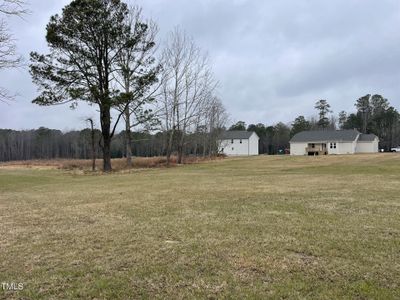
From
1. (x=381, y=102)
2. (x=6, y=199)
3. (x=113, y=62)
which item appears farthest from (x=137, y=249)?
(x=381, y=102)

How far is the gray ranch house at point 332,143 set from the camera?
65.1m

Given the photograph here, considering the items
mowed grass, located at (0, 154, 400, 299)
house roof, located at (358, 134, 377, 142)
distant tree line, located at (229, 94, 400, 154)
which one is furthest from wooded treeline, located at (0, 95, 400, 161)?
mowed grass, located at (0, 154, 400, 299)

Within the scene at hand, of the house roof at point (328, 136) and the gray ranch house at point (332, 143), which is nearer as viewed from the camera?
the gray ranch house at point (332, 143)

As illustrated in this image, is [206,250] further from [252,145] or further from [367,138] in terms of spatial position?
[252,145]

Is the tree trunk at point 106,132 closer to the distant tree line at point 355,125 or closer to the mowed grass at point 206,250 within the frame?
the mowed grass at point 206,250

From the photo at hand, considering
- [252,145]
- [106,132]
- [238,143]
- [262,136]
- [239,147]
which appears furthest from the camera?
[262,136]

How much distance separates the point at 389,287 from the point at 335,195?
8155mm

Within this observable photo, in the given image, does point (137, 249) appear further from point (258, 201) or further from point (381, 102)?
point (381, 102)

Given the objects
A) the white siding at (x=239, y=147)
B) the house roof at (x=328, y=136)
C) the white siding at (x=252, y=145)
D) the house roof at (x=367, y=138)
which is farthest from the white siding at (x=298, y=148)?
the white siding at (x=252, y=145)

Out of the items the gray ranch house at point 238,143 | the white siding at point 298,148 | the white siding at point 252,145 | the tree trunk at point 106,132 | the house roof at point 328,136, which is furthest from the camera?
the white siding at point 252,145

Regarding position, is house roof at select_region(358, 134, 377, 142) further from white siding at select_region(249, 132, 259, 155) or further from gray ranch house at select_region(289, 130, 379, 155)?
white siding at select_region(249, 132, 259, 155)

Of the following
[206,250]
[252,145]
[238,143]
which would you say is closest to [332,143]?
[252,145]

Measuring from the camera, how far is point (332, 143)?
65312mm

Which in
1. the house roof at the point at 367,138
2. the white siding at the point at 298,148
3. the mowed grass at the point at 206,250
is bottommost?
the mowed grass at the point at 206,250
